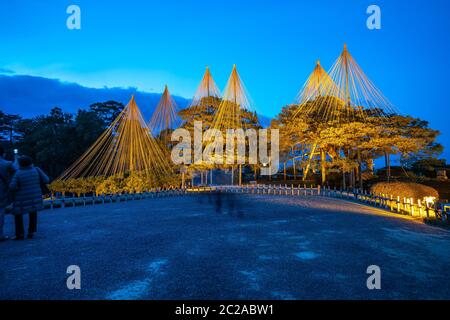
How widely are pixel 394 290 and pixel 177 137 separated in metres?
24.1

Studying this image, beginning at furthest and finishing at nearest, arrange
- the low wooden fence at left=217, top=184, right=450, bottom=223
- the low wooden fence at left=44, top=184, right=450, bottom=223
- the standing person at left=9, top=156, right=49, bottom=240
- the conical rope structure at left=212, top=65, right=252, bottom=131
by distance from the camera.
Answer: the conical rope structure at left=212, top=65, right=252, bottom=131 → the low wooden fence at left=44, top=184, right=450, bottom=223 → the low wooden fence at left=217, top=184, right=450, bottom=223 → the standing person at left=9, top=156, right=49, bottom=240

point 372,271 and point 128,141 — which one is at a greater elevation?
point 128,141

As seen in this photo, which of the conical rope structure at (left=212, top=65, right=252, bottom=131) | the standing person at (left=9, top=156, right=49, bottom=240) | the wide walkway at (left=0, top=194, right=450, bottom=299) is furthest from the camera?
the conical rope structure at (left=212, top=65, right=252, bottom=131)

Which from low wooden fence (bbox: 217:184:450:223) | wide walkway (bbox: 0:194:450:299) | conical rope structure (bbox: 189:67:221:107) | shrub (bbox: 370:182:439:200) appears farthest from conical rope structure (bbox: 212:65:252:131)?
wide walkway (bbox: 0:194:450:299)

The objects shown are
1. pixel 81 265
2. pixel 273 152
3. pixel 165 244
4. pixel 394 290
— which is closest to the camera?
pixel 394 290

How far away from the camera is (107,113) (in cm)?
4625

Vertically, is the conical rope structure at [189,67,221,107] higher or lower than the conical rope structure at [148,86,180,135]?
higher

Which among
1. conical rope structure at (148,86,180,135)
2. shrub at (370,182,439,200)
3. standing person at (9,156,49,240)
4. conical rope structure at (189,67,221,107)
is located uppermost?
conical rope structure at (189,67,221,107)

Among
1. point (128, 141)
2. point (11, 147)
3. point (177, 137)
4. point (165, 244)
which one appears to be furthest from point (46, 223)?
point (11, 147)

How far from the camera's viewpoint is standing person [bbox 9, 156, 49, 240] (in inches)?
235

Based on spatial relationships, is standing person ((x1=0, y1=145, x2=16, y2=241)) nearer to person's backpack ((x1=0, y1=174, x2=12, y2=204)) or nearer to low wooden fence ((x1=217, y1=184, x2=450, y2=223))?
person's backpack ((x1=0, y1=174, x2=12, y2=204))

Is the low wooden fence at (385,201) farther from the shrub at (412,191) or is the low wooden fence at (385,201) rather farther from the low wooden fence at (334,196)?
the shrub at (412,191)

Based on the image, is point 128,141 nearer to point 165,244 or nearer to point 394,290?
point 165,244

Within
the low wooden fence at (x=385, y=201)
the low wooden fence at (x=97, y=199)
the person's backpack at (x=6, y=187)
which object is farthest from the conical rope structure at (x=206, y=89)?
the person's backpack at (x=6, y=187)
